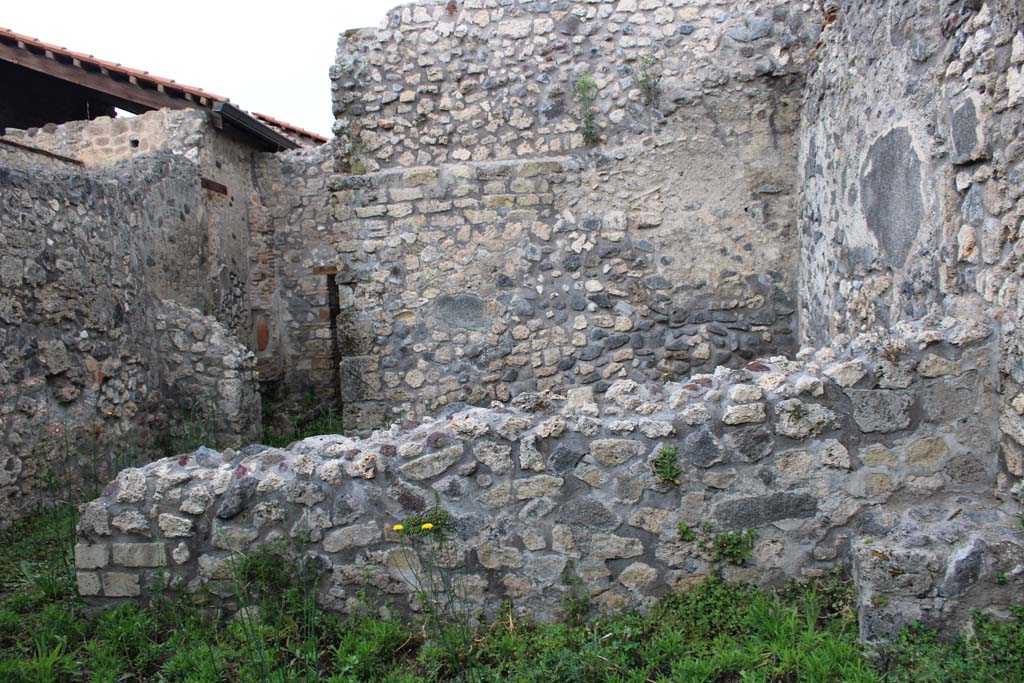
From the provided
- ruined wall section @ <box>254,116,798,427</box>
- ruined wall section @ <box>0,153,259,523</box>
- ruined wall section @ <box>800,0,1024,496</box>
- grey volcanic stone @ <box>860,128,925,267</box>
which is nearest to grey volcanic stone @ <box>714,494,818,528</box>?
ruined wall section @ <box>800,0,1024,496</box>

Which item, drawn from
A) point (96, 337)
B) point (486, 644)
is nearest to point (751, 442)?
point (486, 644)

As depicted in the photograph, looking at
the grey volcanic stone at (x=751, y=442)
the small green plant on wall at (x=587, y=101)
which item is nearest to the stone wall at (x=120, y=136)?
the small green plant on wall at (x=587, y=101)

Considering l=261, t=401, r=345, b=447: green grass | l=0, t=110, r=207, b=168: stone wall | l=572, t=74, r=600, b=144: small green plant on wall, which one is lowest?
l=261, t=401, r=345, b=447: green grass

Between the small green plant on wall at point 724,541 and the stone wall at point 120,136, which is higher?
the stone wall at point 120,136

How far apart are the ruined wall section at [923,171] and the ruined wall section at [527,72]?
1074 mm

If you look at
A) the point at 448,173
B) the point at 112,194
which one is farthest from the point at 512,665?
the point at 112,194

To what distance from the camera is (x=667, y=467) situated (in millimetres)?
2895

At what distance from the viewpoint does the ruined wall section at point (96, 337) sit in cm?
462

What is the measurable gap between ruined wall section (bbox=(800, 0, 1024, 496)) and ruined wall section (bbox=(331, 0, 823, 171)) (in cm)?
107

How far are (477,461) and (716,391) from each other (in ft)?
3.39

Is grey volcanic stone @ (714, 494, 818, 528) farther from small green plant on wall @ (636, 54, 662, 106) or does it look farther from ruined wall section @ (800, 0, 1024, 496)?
small green plant on wall @ (636, 54, 662, 106)

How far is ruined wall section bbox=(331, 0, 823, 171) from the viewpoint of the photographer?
566 cm

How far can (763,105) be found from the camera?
5609mm

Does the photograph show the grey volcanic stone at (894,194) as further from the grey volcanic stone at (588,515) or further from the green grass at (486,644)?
the grey volcanic stone at (588,515)
